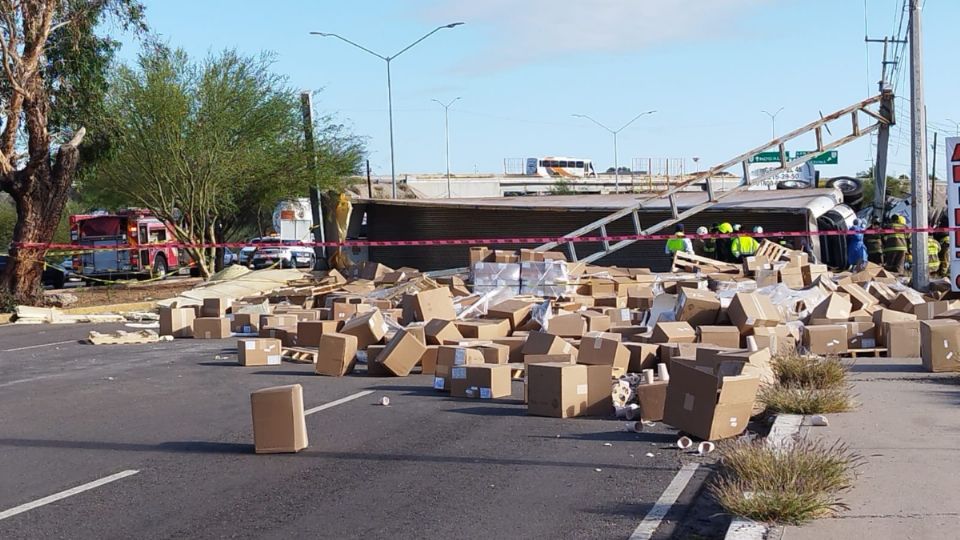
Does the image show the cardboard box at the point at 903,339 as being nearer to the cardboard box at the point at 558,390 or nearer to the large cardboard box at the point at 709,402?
the cardboard box at the point at 558,390

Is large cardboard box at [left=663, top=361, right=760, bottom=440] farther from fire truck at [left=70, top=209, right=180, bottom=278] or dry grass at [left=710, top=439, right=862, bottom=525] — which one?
fire truck at [left=70, top=209, right=180, bottom=278]

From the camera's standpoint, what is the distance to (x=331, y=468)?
329 inches

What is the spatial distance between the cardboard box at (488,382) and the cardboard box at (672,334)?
2.41m

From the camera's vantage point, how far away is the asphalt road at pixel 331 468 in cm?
679

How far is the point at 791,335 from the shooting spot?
45.8 ft

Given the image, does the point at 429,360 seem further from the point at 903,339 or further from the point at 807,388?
the point at 903,339

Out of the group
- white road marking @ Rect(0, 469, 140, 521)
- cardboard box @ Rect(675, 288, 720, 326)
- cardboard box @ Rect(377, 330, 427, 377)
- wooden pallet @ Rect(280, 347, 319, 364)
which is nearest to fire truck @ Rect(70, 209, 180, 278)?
wooden pallet @ Rect(280, 347, 319, 364)

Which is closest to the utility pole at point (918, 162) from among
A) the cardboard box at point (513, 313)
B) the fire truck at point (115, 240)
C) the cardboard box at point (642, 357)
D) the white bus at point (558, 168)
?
the cardboard box at point (513, 313)

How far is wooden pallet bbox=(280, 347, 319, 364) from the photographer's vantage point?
15.7 metres

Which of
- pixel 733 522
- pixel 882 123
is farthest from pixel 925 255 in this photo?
pixel 733 522

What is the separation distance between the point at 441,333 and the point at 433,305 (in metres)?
2.61

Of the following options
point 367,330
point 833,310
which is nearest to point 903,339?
point 833,310

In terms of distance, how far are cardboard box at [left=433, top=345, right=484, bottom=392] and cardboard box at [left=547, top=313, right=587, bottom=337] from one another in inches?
91.0

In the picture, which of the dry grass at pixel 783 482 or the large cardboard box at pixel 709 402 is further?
the large cardboard box at pixel 709 402
